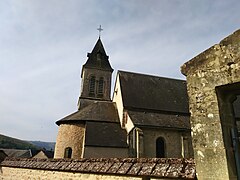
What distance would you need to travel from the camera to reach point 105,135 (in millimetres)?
15602

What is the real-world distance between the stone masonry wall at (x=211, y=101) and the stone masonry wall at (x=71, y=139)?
1354cm

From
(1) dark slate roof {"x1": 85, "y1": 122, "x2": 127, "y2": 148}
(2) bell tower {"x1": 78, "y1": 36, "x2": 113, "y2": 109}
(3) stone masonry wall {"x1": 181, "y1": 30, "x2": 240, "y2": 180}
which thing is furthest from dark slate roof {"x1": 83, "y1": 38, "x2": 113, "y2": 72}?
(3) stone masonry wall {"x1": 181, "y1": 30, "x2": 240, "y2": 180}

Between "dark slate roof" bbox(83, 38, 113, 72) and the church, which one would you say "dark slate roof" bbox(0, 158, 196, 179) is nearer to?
the church

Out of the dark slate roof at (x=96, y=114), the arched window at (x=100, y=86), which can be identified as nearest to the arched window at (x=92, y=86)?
the arched window at (x=100, y=86)

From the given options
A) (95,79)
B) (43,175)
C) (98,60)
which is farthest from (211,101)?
(98,60)

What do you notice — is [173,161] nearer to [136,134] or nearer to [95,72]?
[136,134]

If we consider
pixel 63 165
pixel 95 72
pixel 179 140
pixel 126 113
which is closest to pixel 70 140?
pixel 126 113

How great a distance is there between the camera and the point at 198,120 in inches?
119

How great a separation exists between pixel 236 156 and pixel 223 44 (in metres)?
1.50

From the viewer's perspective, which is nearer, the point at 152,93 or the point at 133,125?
the point at 133,125

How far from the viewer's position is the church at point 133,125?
1487 centimetres

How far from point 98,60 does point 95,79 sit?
3276mm

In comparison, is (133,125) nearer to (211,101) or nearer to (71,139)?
(71,139)

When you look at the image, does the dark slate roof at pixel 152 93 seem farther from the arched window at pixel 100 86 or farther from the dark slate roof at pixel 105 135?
the arched window at pixel 100 86
